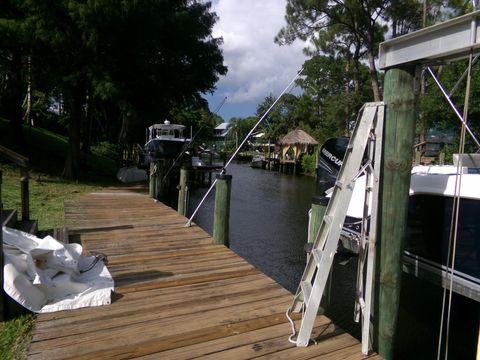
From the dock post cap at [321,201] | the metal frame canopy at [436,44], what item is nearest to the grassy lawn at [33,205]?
the dock post cap at [321,201]

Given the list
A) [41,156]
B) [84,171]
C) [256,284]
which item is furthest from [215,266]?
[41,156]

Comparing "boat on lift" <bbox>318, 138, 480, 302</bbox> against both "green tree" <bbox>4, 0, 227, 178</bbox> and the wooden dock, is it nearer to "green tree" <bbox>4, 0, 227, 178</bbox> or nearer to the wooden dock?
the wooden dock

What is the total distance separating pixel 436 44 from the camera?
2699mm

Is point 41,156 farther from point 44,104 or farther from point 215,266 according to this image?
point 44,104

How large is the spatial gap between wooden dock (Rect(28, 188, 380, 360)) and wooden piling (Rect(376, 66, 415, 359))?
36 centimetres

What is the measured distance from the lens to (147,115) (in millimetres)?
13656

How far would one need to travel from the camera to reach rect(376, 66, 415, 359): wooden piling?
9.50ft

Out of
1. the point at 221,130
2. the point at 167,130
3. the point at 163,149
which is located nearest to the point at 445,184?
the point at 163,149

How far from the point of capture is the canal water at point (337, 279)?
490 cm

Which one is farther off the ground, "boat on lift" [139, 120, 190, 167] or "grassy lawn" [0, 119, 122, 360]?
"boat on lift" [139, 120, 190, 167]

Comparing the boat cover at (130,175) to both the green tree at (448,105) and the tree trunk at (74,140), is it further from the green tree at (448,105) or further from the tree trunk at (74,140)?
the green tree at (448,105)

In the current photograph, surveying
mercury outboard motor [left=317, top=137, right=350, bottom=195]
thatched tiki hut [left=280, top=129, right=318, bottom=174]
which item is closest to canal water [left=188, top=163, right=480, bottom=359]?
mercury outboard motor [left=317, top=137, right=350, bottom=195]

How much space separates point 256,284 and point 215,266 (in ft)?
2.37

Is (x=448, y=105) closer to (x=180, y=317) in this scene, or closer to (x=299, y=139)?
(x=180, y=317)
